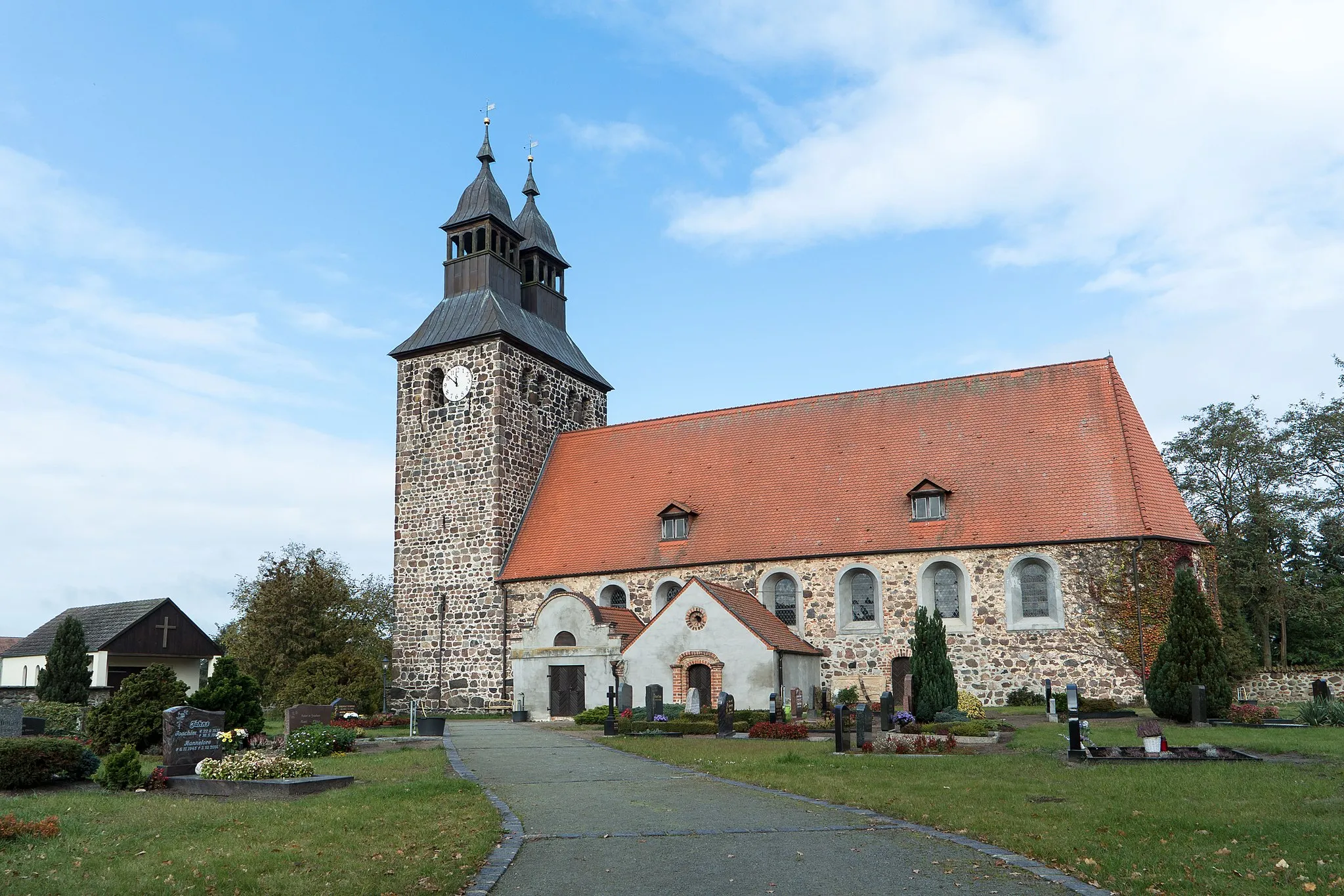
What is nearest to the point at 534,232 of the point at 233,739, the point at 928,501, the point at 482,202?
the point at 482,202

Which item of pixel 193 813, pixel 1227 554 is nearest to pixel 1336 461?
pixel 1227 554

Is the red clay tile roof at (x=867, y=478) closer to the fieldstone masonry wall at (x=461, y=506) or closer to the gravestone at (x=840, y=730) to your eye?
the fieldstone masonry wall at (x=461, y=506)

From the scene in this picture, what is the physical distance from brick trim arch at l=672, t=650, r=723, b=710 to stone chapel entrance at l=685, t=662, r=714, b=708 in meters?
0.07

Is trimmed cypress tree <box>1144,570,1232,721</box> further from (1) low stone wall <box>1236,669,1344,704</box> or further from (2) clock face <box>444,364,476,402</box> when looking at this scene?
(2) clock face <box>444,364,476,402</box>

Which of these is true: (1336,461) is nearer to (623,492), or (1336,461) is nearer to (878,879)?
(623,492)

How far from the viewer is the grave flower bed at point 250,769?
13.1m

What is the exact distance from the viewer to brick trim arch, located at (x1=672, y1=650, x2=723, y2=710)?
2612 cm

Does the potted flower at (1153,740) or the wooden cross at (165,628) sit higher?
the wooden cross at (165,628)

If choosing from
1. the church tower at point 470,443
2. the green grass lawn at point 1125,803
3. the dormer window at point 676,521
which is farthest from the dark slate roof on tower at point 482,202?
the green grass lawn at point 1125,803

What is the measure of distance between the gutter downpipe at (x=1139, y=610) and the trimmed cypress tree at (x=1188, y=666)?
3712 mm

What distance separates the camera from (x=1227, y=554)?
4109 centimetres

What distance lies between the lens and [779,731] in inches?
818

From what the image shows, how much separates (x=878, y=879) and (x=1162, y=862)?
2399 millimetres

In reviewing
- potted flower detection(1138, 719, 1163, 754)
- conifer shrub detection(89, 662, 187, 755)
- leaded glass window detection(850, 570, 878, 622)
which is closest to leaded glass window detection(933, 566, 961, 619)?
leaded glass window detection(850, 570, 878, 622)
